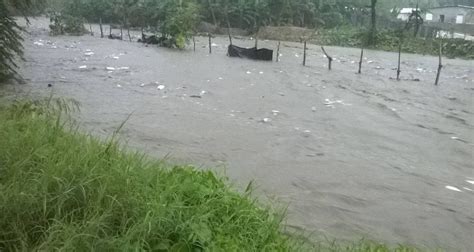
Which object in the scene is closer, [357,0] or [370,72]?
[370,72]

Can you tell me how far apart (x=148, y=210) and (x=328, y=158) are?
5412 millimetres

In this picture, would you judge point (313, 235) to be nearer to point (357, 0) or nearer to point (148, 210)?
point (148, 210)

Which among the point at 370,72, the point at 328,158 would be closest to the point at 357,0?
the point at 370,72

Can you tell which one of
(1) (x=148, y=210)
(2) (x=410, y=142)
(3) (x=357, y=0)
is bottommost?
(2) (x=410, y=142)

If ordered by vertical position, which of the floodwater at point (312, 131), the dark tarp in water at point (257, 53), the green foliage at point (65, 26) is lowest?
the floodwater at point (312, 131)

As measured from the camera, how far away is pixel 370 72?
2197cm

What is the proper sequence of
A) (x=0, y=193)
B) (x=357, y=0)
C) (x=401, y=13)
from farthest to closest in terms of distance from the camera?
1. (x=401, y=13)
2. (x=357, y=0)
3. (x=0, y=193)

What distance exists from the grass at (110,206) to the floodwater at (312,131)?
5.02 ft

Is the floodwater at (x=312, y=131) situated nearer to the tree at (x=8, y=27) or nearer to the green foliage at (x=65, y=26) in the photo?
the tree at (x=8, y=27)

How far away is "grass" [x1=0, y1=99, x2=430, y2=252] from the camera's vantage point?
10.7 ft

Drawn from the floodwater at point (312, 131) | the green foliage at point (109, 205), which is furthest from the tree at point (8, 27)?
the green foliage at point (109, 205)

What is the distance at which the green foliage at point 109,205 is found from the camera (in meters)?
3.25

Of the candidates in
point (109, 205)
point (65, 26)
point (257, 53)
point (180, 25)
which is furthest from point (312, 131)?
point (65, 26)

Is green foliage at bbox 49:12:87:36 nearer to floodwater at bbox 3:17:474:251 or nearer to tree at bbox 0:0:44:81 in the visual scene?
floodwater at bbox 3:17:474:251
